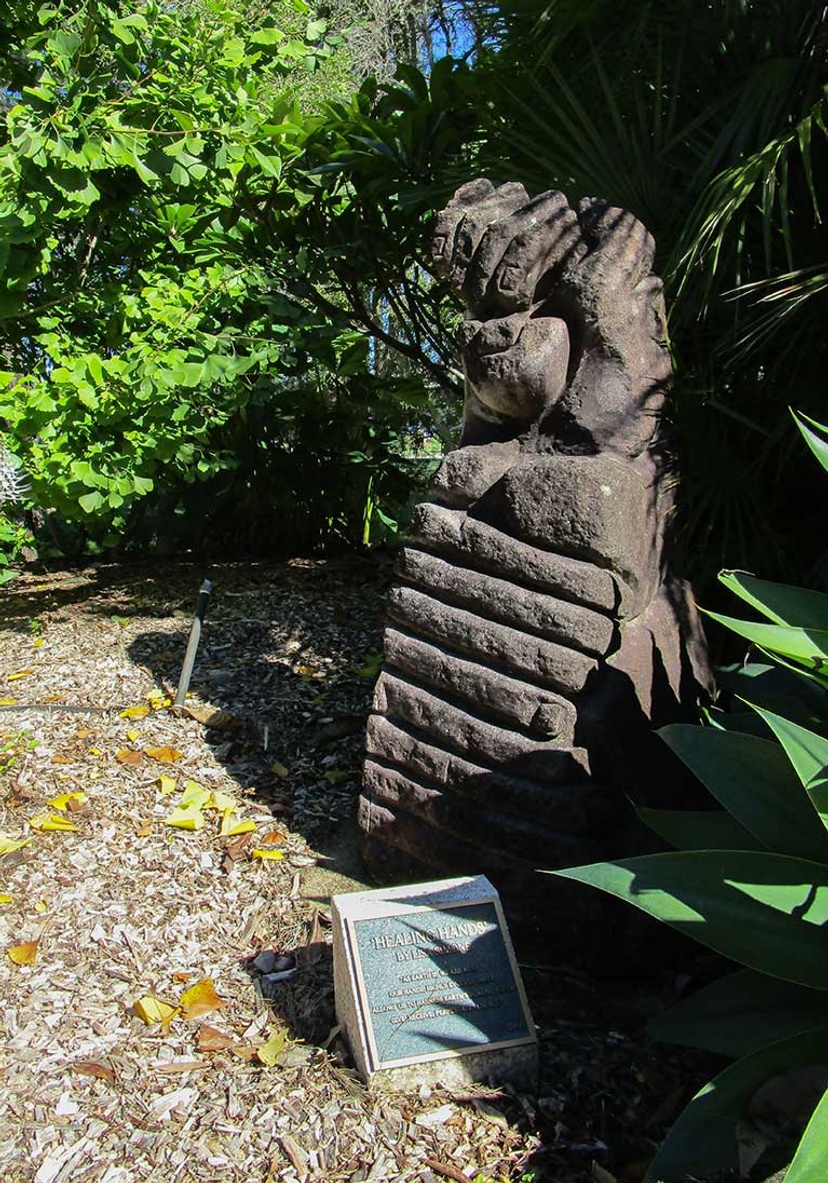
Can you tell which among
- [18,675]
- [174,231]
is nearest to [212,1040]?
[18,675]

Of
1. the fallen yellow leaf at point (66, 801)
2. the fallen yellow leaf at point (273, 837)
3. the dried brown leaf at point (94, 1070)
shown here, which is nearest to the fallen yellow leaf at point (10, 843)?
the fallen yellow leaf at point (66, 801)

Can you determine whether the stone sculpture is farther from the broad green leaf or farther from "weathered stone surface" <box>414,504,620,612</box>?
the broad green leaf

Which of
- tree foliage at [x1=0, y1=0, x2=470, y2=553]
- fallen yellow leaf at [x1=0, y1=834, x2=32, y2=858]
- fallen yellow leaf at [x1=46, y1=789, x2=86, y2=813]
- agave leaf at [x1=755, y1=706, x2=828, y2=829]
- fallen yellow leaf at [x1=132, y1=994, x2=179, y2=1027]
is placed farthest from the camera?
tree foliage at [x1=0, y1=0, x2=470, y2=553]

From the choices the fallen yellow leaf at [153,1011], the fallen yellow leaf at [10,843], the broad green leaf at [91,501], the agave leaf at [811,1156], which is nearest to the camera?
the agave leaf at [811,1156]

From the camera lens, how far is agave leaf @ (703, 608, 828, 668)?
1.75 meters

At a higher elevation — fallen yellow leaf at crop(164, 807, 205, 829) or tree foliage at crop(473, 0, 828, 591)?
tree foliage at crop(473, 0, 828, 591)

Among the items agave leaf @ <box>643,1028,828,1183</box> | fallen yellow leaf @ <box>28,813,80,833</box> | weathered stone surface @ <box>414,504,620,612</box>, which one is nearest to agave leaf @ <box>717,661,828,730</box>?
weathered stone surface @ <box>414,504,620,612</box>

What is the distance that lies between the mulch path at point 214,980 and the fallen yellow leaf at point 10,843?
0.04 m

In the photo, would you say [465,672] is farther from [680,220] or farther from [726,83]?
[726,83]

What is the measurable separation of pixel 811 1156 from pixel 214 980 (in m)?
1.55

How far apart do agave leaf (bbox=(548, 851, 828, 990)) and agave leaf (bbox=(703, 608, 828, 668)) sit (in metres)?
0.35

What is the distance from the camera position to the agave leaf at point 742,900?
166 cm

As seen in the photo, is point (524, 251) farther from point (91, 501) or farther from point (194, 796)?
point (91, 501)

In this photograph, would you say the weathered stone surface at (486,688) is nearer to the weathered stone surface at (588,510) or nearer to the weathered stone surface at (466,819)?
the weathered stone surface at (466,819)
